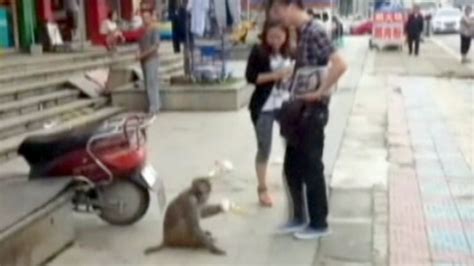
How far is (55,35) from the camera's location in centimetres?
1944

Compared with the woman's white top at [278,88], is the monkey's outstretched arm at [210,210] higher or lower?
lower

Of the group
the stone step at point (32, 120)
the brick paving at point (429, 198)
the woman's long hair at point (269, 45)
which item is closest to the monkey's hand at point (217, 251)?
the brick paving at point (429, 198)

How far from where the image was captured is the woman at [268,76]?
21.8ft

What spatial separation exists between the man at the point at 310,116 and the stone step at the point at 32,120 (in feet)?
16.6

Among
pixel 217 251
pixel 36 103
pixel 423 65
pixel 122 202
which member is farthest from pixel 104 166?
pixel 423 65

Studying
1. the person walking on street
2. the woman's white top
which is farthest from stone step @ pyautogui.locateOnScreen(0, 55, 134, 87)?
the person walking on street

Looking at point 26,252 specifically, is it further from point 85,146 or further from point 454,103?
point 454,103

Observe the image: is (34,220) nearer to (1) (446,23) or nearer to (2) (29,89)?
(2) (29,89)

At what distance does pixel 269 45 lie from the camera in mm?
6754

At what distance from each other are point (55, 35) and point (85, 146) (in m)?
13.6

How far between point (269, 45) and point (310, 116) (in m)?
0.97

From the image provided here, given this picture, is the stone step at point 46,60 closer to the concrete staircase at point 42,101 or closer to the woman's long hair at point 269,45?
the concrete staircase at point 42,101

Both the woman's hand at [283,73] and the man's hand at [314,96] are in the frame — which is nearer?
the man's hand at [314,96]

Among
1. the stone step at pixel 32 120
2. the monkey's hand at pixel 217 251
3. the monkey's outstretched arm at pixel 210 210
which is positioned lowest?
the monkey's hand at pixel 217 251
